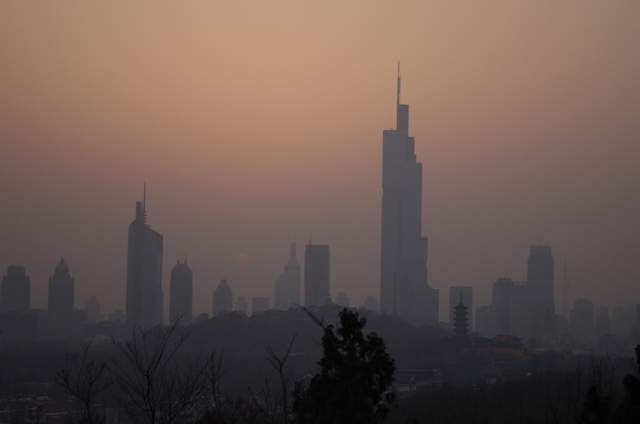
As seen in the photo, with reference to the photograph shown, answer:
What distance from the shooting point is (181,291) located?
16662 cm

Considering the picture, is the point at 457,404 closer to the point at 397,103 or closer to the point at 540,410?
the point at 540,410

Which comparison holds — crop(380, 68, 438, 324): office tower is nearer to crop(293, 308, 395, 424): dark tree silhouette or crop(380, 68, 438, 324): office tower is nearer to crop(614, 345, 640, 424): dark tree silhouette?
crop(614, 345, 640, 424): dark tree silhouette

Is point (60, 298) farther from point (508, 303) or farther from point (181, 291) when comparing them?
point (508, 303)

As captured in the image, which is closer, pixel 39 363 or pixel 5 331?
pixel 39 363

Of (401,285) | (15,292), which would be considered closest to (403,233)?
(401,285)

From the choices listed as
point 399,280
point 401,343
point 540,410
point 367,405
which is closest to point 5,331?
point 401,343

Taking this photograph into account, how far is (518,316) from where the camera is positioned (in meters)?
176

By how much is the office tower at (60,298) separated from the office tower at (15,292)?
14.6 feet

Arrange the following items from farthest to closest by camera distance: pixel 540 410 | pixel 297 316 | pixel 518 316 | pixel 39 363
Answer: pixel 518 316 → pixel 297 316 → pixel 39 363 → pixel 540 410

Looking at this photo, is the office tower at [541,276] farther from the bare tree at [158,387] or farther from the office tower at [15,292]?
the bare tree at [158,387]

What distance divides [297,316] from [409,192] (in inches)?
3185

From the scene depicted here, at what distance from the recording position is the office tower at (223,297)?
193 meters

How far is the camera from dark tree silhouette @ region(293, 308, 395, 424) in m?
11.7

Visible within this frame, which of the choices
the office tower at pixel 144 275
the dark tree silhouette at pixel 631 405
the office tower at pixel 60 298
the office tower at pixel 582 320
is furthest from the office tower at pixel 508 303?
the dark tree silhouette at pixel 631 405
